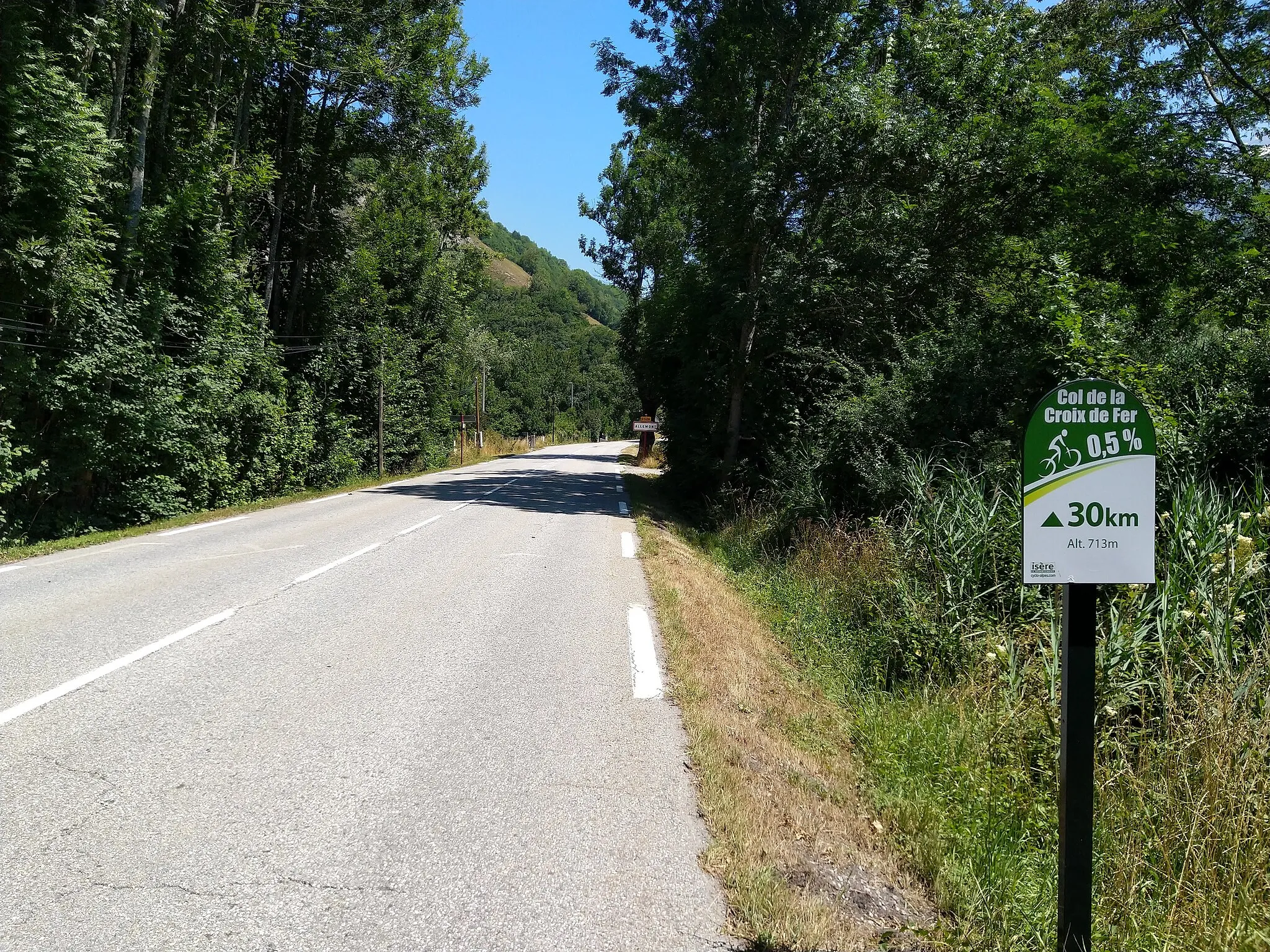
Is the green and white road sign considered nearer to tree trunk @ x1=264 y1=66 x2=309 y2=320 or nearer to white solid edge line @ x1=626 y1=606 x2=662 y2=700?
white solid edge line @ x1=626 y1=606 x2=662 y2=700

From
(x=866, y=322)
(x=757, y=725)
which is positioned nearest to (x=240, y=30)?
(x=866, y=322)

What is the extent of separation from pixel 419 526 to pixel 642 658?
27.1ft

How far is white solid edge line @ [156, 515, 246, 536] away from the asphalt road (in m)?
4.47

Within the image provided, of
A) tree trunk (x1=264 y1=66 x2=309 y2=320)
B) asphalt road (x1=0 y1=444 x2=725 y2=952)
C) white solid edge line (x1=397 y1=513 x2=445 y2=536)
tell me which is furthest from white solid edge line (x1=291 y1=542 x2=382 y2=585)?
tree trunk (x1=264 y1=66 x2=309 y2=320)

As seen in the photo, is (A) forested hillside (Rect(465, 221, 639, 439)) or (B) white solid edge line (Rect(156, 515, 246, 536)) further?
(A) forested hillside (Rect(465, 221, 639, 439))

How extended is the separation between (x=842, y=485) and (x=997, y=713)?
7706 mm

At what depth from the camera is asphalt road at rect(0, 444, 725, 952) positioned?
2785 mm

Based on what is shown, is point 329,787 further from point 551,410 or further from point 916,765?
point 551,410

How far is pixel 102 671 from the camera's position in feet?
17.2

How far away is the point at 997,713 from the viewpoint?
4871 mm

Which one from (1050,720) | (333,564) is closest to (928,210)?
(333,564)

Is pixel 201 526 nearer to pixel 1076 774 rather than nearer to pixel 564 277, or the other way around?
pixel 1076 774

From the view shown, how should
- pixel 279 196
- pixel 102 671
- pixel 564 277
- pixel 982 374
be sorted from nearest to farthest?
pixel 102 671 < pixel 982 374 < pixel 279 196 < pixel 564 277

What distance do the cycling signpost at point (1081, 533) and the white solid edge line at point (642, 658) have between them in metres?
2.92
